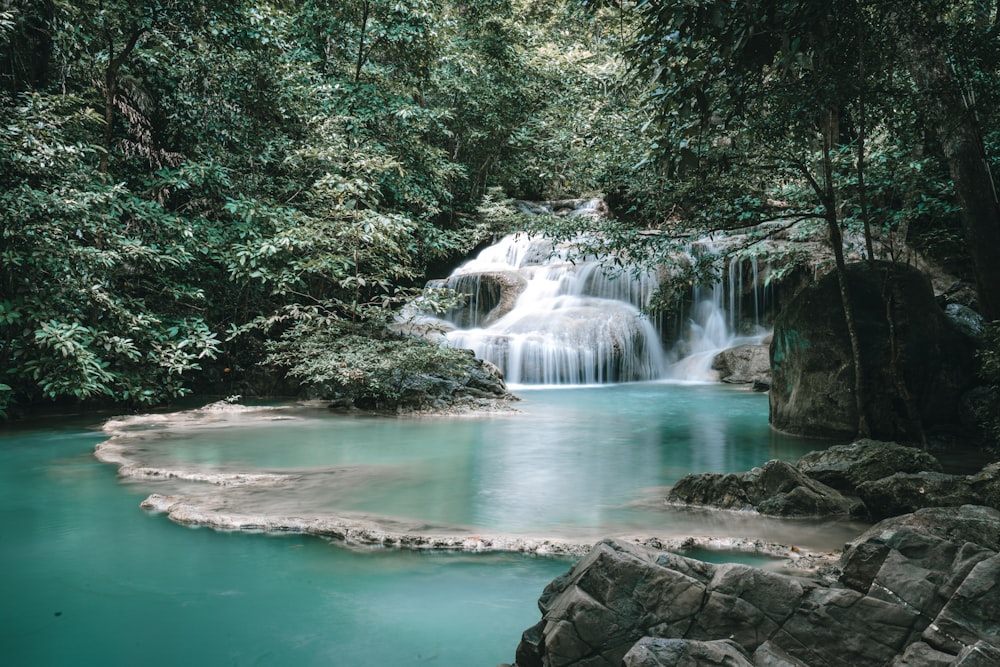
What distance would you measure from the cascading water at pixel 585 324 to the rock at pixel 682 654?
12666 mm

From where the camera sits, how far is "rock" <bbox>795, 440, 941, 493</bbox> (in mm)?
5246

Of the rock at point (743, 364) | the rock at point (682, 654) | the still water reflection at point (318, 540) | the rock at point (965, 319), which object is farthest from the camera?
the rock at point (743, 364)

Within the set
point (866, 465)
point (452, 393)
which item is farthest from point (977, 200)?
point (452, 393)

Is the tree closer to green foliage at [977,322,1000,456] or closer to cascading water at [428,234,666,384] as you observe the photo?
green foliage at [977,322,1000,456]

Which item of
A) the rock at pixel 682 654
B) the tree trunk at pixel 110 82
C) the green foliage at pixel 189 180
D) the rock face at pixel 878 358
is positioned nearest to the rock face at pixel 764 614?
the rock at pixel 682 654

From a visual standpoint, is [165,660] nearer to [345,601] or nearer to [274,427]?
[345,601]

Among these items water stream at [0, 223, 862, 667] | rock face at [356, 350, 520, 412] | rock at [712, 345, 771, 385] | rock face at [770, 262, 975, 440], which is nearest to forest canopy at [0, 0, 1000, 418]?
rock face at [770, 262, 975, 440]

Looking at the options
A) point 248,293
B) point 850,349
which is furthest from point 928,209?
point 248,293

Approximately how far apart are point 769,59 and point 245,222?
8467mm

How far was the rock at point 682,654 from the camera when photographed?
2.04m

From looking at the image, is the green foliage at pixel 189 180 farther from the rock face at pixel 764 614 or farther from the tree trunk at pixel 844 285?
the rock face at pixel 764 614

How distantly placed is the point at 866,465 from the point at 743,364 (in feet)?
32.8

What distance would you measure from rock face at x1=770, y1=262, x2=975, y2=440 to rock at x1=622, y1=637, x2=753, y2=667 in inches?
232

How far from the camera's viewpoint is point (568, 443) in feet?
27.2
